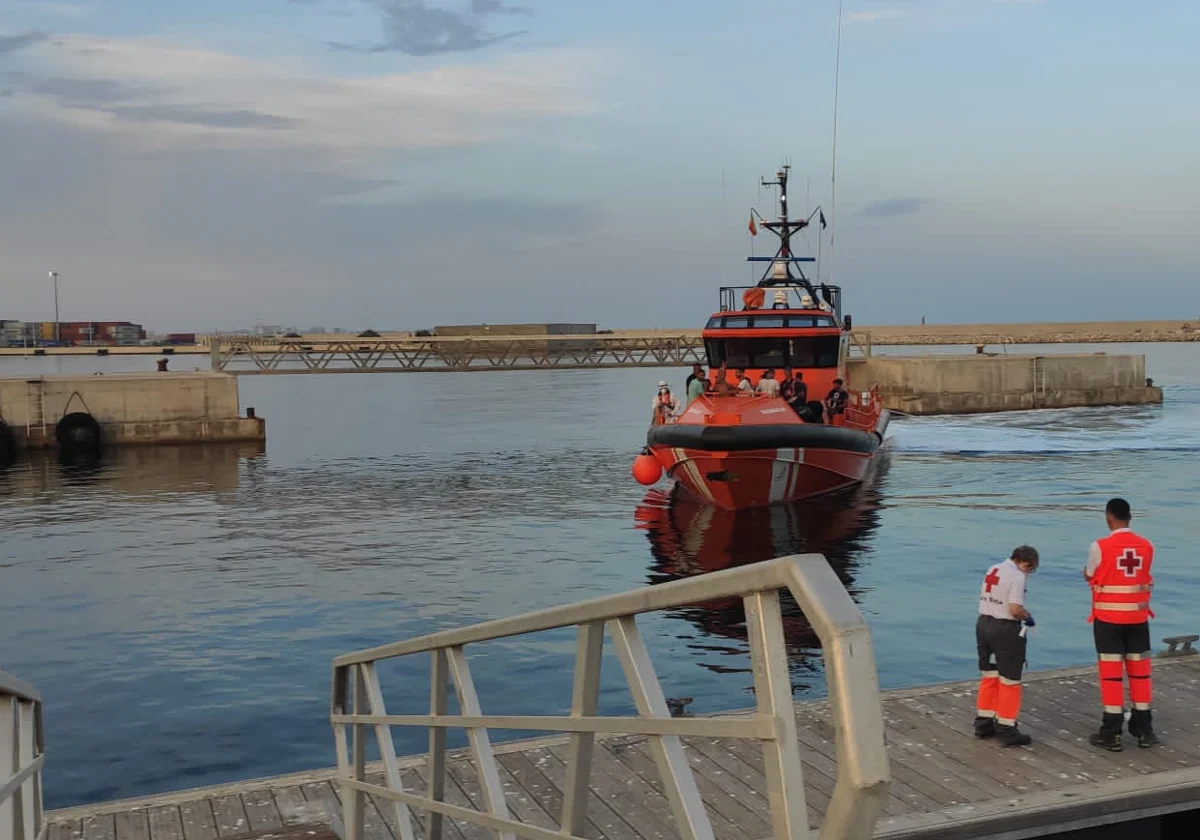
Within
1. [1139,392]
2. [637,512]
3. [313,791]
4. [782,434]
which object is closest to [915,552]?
[782,434]

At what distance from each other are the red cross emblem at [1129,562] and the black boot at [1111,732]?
933mm

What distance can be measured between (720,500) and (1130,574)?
1975 centimetres

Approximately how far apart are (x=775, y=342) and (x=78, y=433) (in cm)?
2748

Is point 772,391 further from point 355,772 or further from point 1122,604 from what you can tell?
point 355,772

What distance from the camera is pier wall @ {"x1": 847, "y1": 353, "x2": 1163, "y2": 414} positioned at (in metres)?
59.5

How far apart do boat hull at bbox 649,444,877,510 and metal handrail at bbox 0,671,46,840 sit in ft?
73.2

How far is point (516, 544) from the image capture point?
25.5m

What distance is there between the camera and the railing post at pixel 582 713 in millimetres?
2900

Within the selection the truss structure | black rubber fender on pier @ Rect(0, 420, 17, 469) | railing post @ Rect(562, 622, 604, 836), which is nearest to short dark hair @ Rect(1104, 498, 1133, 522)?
railing post @ Rect(562, 622, 604, 836)

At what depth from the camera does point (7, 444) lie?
43.9 m

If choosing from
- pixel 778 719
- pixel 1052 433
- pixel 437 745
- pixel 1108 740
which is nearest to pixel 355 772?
pixel 437 745

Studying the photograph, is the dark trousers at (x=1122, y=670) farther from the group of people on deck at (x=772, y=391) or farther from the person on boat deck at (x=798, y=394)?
the person on boat deck at (x=798, y=394)

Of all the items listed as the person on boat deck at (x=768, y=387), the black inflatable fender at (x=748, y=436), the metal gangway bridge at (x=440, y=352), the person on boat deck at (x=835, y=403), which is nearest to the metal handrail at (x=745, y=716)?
the black inflatable fender at (x=748, y=436)

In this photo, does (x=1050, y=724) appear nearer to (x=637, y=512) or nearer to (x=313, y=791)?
(x=313, y=791)
